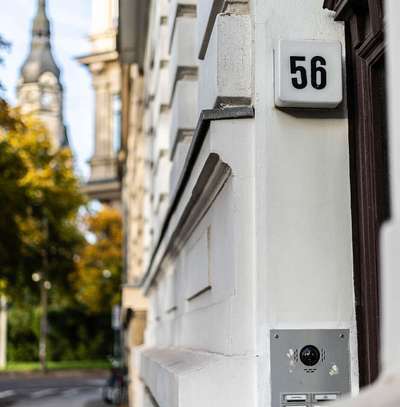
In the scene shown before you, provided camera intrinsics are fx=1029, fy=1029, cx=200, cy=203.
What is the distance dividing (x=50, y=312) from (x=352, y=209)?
172 feet

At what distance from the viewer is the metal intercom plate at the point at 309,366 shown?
3.41m

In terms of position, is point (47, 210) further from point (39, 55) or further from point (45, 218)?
point (39, 55)

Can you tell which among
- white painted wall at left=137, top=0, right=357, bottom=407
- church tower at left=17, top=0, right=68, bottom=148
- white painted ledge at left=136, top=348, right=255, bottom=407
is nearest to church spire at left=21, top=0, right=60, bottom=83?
church tower at left=17, top=0, right=68, bottom=148

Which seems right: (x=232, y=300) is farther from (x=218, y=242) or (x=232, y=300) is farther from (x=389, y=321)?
(x=389, y=321)

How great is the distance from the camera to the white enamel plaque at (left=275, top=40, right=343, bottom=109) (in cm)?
352

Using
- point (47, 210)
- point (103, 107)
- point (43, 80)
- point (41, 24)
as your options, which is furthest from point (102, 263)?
point (41, 24)

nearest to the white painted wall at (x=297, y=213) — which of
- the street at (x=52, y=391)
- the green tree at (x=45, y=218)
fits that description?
the street at (x=52, y=391)

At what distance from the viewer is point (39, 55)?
97688 millimetres

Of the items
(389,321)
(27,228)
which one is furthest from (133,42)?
(27,228)

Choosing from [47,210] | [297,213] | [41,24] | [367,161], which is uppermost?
[41,24]

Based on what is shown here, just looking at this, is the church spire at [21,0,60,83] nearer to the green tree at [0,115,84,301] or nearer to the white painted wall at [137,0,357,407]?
the green tree at [0,115,84,301]

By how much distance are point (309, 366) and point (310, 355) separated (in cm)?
4

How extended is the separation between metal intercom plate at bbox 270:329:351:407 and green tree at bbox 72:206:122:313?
5075cm

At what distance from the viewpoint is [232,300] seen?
3561 millimetres
